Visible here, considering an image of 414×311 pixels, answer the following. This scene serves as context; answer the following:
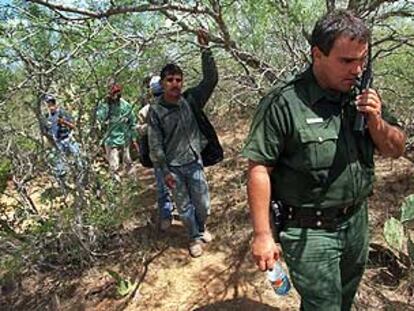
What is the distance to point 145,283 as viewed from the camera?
4.44 metres

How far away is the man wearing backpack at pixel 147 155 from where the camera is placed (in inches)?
182

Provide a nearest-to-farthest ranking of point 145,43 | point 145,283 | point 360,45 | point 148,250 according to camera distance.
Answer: point 360,45
point 145,43
point 145,283
point 148,250

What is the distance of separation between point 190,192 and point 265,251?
2.23 meters

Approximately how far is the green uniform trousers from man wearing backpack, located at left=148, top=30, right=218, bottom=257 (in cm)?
196

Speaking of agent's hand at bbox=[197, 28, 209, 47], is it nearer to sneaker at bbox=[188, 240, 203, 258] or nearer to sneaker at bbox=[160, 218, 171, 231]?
sneaker at bbox=[188, 240, 203, 258]

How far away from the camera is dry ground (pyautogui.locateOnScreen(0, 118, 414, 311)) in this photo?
12.9 feet

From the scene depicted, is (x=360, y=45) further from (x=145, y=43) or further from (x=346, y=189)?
(x=145, y=43)

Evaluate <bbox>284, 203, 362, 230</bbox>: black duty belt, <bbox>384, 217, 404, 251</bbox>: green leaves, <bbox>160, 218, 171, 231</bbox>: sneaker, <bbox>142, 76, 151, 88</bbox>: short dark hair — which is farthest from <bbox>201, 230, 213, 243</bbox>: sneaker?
<bbox>284, 203, 362, 230</bbox>: black duty belt

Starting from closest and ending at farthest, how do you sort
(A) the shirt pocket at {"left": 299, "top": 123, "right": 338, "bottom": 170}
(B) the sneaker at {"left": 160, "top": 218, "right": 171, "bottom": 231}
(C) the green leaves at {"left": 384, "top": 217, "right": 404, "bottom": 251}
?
1. (A) the shirt pocket at {"left": 299, "top": 123, "right": 338, "bottom": 170}
2. (C) the green leaves at {"left": 384, "top": 217, "right": 404, "bottom": 251}
3. (B) the sneaker at {"left": 160, "top": 218, "right": 171, "bottom": 231}

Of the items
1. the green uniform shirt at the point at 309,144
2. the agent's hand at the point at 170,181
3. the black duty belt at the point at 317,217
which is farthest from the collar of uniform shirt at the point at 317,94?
the agent's hand at the point at 170,181

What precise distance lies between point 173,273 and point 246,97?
8.96 feet

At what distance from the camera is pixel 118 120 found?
4.34 metres

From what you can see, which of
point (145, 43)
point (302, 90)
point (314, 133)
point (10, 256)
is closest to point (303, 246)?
point (314, 133)

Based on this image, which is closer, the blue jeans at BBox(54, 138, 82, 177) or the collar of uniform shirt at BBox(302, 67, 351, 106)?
the collar of uniform shirt at BBox(302, 67, 351, 106)
